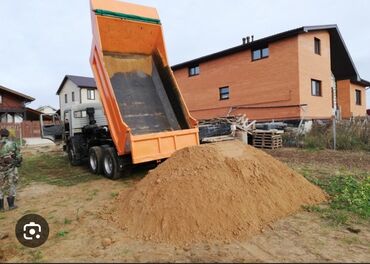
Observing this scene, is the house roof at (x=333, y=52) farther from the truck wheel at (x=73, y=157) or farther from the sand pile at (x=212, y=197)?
the sand pile at (x=212, y=197)

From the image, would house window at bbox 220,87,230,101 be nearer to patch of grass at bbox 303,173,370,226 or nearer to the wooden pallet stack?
the wooden pallet stack

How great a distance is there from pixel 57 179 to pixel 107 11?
17.8 ft

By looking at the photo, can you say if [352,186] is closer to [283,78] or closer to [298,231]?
[298,231]

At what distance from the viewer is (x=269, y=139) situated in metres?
15.8

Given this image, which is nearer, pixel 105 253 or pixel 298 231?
pixel 105 253

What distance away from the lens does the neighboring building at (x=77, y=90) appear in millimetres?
47156

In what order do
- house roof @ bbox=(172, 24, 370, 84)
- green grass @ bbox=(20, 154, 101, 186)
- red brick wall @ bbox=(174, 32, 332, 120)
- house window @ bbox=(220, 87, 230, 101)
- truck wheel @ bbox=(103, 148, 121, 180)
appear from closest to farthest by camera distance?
truck wheel @ bbox=(103, 148, 121, 180) < green grass @ bbox=(20, 154, 101, 186) < red brick wall @ bbox=(174, 32, 332, 120) < house roof @ bbox=(172, 24, 370, 84) < house window @ bbox=(220, 87, 230, 101)

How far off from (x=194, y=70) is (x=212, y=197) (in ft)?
70.1

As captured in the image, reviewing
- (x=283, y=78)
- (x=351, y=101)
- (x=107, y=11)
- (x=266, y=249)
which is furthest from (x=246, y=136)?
(x=351, y=101)

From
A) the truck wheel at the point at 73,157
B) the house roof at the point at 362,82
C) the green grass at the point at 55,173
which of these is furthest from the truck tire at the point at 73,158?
the house roof at the point at 362,82

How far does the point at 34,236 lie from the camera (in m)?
5.28

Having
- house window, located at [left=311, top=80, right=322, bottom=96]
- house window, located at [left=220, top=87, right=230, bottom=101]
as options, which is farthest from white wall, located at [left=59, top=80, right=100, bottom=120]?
house window, located at [left=311, top=80, right=322, bottom=96]

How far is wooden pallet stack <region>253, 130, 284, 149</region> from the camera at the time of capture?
1561 centimetres

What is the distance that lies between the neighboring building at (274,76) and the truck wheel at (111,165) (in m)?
13.1
